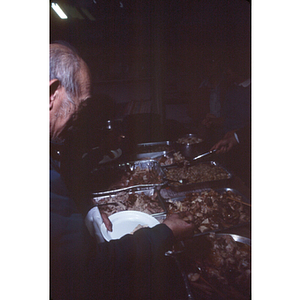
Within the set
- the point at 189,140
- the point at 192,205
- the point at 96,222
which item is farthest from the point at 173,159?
the point at 96,222

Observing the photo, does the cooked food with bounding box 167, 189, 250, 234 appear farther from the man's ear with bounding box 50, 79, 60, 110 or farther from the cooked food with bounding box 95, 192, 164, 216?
the man's ear with bounding box 50, 79, 60, 110

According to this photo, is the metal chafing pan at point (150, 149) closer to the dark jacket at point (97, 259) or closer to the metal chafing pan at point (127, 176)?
the metal chafing pan at point (127, 176)

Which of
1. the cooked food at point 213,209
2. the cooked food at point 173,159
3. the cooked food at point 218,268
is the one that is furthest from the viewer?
the cooked food at point 173,159

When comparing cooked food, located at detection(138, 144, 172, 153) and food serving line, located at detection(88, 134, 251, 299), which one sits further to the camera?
cooked food, located at detection(138, 144, 172, 153)

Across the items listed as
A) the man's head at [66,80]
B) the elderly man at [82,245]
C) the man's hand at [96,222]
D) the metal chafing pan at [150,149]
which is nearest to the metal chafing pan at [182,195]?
the elderly man at [82,245]

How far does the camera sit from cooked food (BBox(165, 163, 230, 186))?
132cm

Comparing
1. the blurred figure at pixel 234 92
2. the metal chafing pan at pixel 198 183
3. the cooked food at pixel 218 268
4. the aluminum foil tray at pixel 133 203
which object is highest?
the blurred figure at pixel 234 92

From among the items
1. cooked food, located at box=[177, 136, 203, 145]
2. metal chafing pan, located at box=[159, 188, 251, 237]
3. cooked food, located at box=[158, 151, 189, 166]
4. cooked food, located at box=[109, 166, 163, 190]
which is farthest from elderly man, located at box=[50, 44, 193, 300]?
cooked food, located at box=[177, 136, 203, 145]

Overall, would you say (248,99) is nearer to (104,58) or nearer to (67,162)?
(104,58)

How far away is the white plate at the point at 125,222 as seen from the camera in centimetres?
116

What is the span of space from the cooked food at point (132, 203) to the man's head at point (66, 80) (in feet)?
1.84

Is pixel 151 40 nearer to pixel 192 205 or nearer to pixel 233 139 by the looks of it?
pixel 233 139

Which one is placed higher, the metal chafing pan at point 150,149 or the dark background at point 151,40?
the dark background at point 151,40

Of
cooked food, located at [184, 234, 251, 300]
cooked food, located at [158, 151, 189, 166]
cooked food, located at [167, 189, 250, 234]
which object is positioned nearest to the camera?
cooked food, located at [184, 234, 251, 300]
